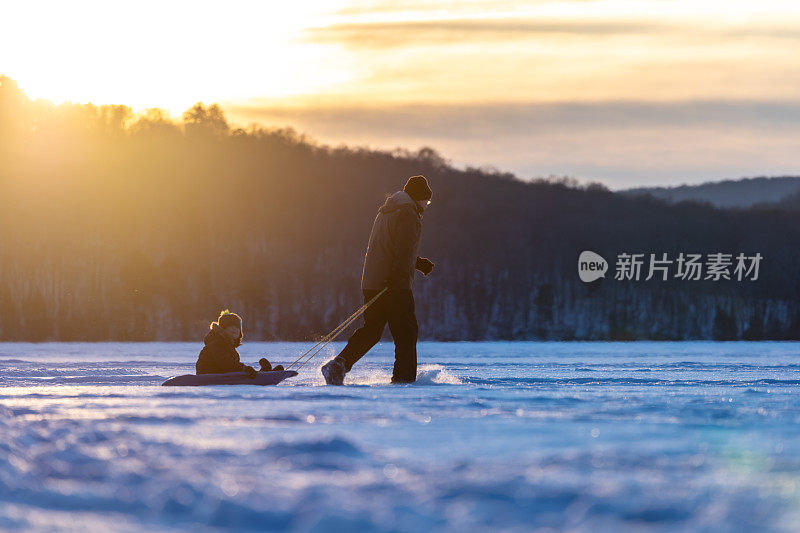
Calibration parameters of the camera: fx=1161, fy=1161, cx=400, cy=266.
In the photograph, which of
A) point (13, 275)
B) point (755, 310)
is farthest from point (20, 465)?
point (755, 310)

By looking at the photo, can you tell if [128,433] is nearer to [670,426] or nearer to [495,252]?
[670,426]

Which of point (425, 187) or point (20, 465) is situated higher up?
point (425, 187)

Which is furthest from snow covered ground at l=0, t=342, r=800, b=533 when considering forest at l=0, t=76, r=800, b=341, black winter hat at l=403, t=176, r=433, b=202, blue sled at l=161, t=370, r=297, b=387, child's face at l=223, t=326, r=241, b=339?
forest at l=0, t=76, r=800, b=341

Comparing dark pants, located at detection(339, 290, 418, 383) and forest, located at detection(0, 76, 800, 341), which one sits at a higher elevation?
forest, located at detection(0, 76, 800, 341)

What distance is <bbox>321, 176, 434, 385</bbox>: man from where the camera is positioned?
10.3m

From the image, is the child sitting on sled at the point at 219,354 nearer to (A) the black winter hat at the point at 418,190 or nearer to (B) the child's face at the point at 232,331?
(B) the child's face at the point at 232,331

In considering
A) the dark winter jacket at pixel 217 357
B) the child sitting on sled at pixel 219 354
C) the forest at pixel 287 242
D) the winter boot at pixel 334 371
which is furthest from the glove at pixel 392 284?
the forest at pixel 287 242

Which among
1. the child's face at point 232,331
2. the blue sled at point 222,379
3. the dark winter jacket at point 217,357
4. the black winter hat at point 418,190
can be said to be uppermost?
the black winter hat at point 418,190

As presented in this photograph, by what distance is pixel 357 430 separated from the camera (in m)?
5.87

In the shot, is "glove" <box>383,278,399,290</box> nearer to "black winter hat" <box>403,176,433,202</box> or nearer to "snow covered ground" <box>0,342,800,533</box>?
"black winter hat" <box>403,176,433,202</box>

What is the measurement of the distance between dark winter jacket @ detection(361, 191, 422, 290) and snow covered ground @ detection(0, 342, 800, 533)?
2479 mm

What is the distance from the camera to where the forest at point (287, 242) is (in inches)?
5187

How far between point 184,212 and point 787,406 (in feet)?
450

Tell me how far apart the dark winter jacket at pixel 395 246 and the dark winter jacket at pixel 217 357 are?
140cm
